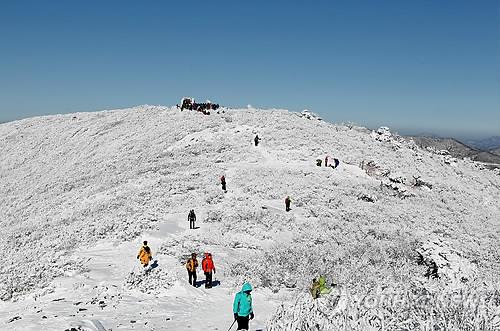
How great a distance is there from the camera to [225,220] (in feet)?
82.2

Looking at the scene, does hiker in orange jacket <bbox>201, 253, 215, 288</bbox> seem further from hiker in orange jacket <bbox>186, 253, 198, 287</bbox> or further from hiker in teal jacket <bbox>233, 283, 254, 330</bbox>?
hiker in teal jacket <bbox>233, 283, 254, 330</bbox>

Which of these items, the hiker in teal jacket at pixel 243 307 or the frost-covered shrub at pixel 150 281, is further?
the frost-covered shrub at pixel 150 281

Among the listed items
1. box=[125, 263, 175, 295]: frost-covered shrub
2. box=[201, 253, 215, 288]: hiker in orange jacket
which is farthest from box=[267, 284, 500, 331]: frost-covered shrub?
box=[125, 263, 175, 295]: frost-covered shrub

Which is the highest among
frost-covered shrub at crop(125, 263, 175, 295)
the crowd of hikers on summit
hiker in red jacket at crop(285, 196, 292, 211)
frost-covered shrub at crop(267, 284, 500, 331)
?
hiker in red jacket at crop(285, 196, 292, 211)

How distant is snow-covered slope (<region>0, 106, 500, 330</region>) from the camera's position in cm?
1450

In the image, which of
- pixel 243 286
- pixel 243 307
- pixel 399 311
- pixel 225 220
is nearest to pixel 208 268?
pixel 243 307

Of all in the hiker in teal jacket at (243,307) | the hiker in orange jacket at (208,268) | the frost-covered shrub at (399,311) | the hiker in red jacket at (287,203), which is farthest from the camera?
the hiker in red jacket at (287,203)

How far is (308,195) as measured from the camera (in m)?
30.4

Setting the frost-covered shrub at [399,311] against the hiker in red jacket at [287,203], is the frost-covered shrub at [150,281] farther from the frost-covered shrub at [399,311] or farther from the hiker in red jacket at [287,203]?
the hiker in red jacket at [287,203]

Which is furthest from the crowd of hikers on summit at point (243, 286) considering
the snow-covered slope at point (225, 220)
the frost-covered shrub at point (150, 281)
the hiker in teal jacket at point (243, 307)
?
the frost-covered shrub at point (150, 281)

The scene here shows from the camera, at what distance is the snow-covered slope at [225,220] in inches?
571

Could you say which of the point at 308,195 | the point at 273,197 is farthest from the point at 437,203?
the point at 273,197

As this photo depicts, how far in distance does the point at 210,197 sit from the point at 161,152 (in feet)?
60.4

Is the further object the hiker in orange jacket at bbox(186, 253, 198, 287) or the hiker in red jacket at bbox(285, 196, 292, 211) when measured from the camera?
the hiker in red jacket at bbox(285, 196, 292, 211)
